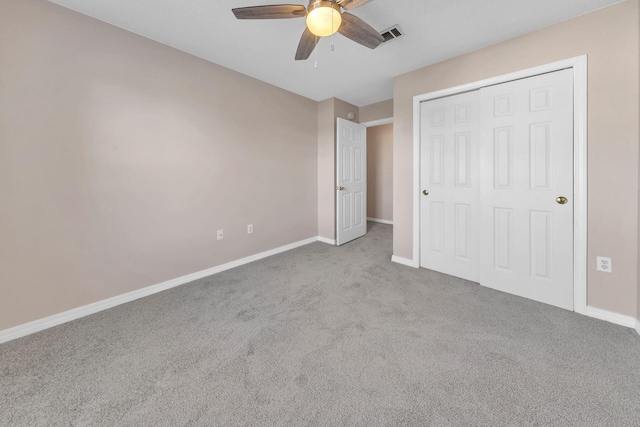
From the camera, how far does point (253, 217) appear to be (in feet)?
11.0

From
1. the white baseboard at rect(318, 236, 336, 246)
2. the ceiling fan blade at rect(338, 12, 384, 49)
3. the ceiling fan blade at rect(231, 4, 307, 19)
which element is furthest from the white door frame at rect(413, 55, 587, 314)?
the white baseboard at rect(318, 236, 336, 246)

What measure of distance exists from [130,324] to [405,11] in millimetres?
3261

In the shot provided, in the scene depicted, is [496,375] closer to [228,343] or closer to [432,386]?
[432,386]

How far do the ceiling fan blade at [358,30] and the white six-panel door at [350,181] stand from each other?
216 cm

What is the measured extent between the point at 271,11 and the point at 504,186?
8.02ft

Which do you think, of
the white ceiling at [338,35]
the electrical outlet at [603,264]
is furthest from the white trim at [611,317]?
the white ceiling at [338,35]

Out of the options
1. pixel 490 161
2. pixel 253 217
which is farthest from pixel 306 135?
pixel 490 161

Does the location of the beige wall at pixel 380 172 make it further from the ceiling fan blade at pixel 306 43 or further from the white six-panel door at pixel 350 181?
the ceiling fan blade at pixel 306 43

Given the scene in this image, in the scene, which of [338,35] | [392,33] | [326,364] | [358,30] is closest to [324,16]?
[358,30]

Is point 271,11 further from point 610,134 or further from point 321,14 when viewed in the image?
point 610,134

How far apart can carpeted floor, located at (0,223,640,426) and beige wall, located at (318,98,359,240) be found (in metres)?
1.96

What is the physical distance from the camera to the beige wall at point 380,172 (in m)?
6.07

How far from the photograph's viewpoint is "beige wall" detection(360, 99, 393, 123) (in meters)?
4.17

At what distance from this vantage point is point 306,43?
6.13ft
